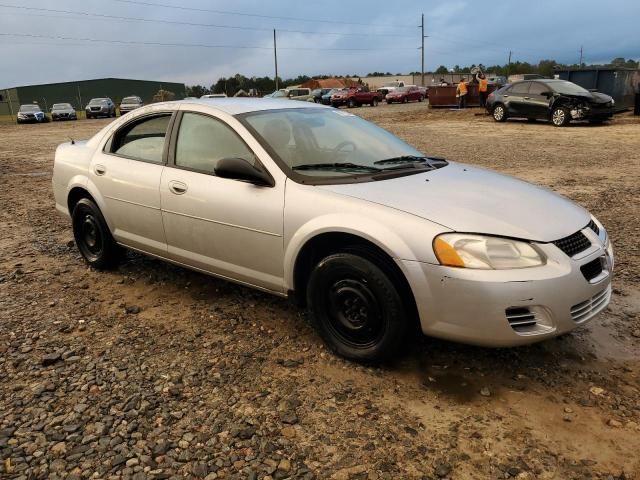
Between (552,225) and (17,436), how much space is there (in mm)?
2928

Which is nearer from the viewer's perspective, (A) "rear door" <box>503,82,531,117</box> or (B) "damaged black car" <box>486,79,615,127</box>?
(B) "damaged black car" <box>486,79,615,127</box>

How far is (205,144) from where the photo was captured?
12.8ft

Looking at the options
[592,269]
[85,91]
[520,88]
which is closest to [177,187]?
[592,269]

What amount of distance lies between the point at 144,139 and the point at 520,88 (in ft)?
55.8

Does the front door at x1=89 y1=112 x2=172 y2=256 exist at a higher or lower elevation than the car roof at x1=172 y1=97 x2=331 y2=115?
lower

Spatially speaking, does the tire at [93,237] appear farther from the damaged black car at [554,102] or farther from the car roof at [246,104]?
the damaged black car at [554,102]

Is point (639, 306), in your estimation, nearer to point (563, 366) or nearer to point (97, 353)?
point (563, 366)

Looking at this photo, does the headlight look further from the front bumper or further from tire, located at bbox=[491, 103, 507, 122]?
tire, located at bbox=[491, 103, 507, 122]

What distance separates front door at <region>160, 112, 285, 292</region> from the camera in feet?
11.2

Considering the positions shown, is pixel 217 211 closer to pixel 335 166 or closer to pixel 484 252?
pixel 335 166

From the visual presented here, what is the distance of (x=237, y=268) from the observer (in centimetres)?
365

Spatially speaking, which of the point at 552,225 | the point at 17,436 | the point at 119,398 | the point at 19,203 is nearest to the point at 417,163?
the point at 552,225

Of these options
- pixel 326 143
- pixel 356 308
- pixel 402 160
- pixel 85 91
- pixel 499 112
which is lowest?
pixel 356 308

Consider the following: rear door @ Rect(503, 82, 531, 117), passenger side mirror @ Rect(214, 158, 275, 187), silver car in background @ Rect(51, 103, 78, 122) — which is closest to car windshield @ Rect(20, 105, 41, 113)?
silver car in background @ Rect(51, 103, 78, 122)
